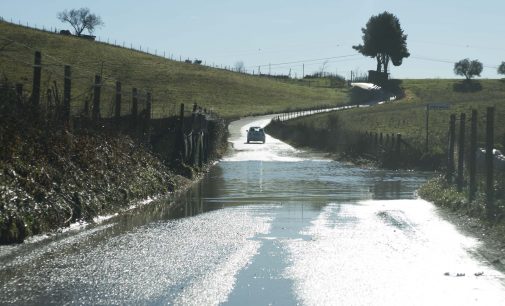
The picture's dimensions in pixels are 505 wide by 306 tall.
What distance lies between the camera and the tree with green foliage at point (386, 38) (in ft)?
469

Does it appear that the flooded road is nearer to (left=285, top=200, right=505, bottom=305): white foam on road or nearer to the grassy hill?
(left=285, top=200, right=505, bottom=305): white foam on road

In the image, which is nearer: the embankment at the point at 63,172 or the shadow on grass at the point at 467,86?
the embankment at the point at 63,172

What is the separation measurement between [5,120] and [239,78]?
124098 millimetres

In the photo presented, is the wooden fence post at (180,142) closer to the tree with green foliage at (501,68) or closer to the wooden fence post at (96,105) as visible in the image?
the wooden fence post at (96,105)

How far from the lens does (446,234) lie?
1507 centimetres

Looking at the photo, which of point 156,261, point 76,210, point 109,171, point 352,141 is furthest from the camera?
point 352,141

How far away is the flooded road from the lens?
9.30 metres

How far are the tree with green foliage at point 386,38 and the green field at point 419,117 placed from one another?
28.6 feet

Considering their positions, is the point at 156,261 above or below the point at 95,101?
below

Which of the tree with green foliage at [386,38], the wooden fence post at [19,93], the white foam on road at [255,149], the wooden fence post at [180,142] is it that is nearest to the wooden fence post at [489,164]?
the wooden fence post at [19,93]

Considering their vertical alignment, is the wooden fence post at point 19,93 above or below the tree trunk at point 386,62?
below

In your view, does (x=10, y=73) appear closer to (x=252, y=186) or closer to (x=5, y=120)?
(x=252, y=186)

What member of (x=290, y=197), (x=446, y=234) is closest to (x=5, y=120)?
(x=446, y=234)

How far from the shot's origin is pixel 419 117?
81.4m
